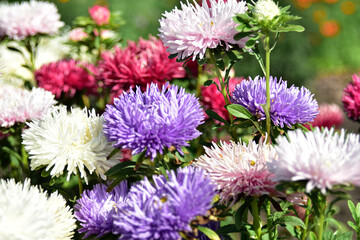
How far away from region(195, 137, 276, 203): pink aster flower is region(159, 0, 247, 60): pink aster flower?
254 millimetres

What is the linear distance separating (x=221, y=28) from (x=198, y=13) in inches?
3.0

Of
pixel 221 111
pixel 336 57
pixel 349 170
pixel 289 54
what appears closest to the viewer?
pixel 349 170

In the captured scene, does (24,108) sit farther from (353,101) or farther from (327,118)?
(327,118)

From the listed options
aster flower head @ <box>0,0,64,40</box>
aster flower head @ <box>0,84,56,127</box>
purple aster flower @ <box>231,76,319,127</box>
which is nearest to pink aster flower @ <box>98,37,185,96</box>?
aster flower head @ <box>0,84,56,127</box>

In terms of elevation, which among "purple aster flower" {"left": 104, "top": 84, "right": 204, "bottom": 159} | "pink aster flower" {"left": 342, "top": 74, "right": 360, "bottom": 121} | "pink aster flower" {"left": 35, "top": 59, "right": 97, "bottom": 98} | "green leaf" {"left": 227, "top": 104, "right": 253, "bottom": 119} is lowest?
"purple aster flower" {"left": 104, "top": 84, "right": 204, "bottom": 159}

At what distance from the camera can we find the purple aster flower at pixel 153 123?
0.91 meters

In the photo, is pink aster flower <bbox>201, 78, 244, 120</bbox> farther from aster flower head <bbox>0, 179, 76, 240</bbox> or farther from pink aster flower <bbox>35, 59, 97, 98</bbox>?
aster flower head <bbox>0, 179, 76, 240</bbox>

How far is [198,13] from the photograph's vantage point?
1108mm

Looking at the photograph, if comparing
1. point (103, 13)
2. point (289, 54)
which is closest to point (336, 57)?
point (289, 54)

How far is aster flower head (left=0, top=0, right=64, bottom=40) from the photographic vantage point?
1.83 metres

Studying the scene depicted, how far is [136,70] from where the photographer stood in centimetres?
154

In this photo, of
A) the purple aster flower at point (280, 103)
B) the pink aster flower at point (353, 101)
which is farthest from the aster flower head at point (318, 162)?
the pink aster flower at point (353, 101)

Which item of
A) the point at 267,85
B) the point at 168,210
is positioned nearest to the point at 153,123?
the point at 168,210

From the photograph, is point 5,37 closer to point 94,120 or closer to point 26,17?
point 26,17
